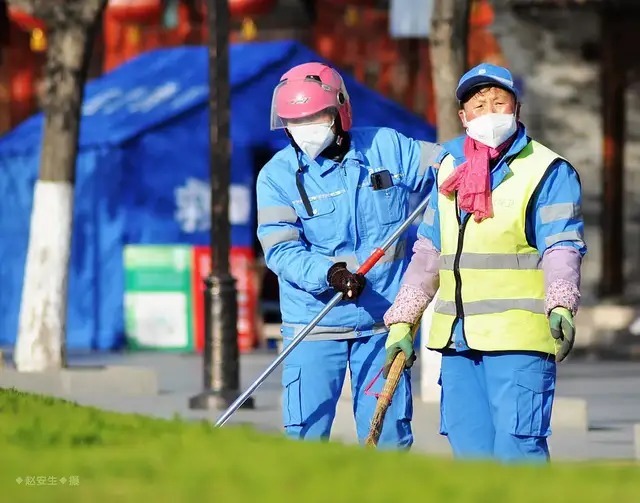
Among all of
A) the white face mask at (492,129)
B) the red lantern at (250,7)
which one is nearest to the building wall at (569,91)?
the red lantern at (250,7)

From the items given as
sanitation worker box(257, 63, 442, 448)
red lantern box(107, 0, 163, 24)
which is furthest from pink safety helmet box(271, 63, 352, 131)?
red lantern box(107, 0, 163, 24)

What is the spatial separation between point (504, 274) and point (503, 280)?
0.07 ft

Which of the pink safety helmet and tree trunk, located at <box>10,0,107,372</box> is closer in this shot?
the pink safety helmet

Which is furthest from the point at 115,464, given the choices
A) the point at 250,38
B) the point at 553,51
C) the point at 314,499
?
the point at 250,38

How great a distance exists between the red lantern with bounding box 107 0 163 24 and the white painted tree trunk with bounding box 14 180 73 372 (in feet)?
23.1

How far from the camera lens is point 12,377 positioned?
16.7 m

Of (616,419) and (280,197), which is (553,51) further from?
(280,197)

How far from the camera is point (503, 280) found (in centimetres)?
767

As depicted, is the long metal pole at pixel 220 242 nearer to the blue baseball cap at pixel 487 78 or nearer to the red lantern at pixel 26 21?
the red lantern at pixel 26 21

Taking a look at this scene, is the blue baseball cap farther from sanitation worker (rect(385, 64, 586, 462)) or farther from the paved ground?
the paved ground

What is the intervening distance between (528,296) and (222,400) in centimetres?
795

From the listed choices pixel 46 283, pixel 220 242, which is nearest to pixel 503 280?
pixel 220 242

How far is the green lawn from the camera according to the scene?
4.54 meters

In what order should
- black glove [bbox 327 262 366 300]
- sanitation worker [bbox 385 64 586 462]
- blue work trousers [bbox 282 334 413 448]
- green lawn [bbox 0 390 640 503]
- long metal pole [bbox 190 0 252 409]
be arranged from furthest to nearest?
long metal pole [bbox 190 0 252 409], blue work trousers [bbox 282 334 413 448], black glove [bbox 327 262 366 300], sanitation worker [bbox 385 64 586 462], green lawn [bbox 0 390 640 503]
